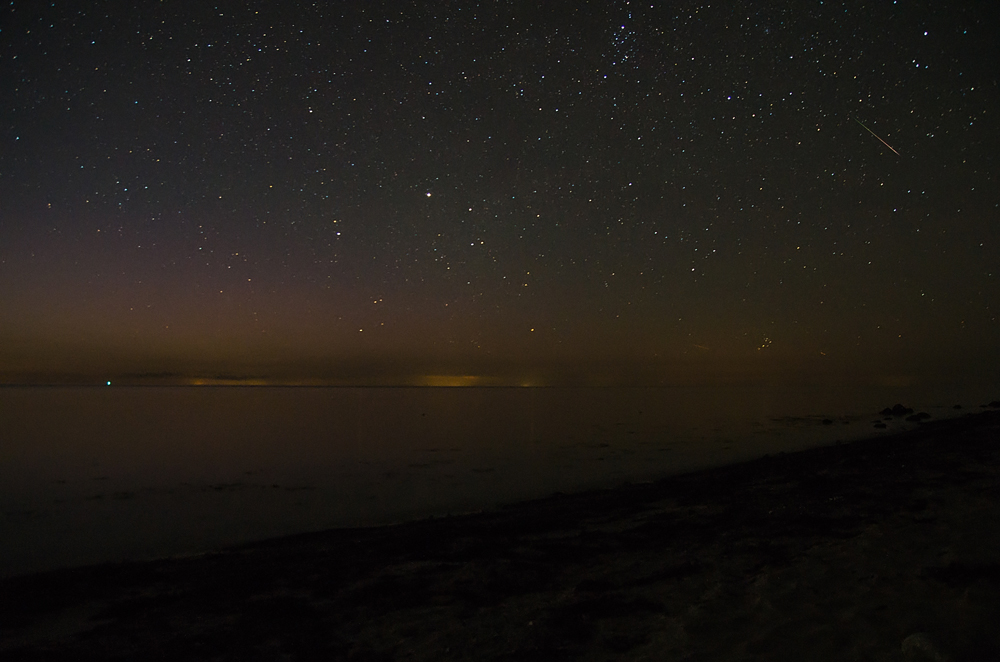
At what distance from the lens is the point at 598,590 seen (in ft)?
20.4

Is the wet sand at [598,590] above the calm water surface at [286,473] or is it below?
above

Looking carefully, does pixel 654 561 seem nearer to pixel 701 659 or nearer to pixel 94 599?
pixel 701 659

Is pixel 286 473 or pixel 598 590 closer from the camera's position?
pixel 598 590

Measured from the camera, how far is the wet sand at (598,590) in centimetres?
464

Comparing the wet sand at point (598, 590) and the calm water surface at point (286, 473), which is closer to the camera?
the wet sand at point (598, 590)

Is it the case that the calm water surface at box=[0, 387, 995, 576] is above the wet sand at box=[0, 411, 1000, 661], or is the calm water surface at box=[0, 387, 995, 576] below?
below

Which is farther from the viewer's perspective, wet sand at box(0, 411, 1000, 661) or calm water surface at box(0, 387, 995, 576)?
calm water surface at box(0, 387, 995, 576)

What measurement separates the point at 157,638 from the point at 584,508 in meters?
8.70

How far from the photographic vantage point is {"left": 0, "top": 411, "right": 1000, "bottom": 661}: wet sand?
464 cm

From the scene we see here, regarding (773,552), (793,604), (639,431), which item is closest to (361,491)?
(773,552)

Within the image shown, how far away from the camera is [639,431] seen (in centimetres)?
3575

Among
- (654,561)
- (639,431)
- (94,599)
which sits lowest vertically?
(639,431)

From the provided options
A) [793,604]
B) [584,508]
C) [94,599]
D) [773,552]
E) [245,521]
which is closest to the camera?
[793,604]

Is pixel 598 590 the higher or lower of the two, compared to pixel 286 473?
higher
